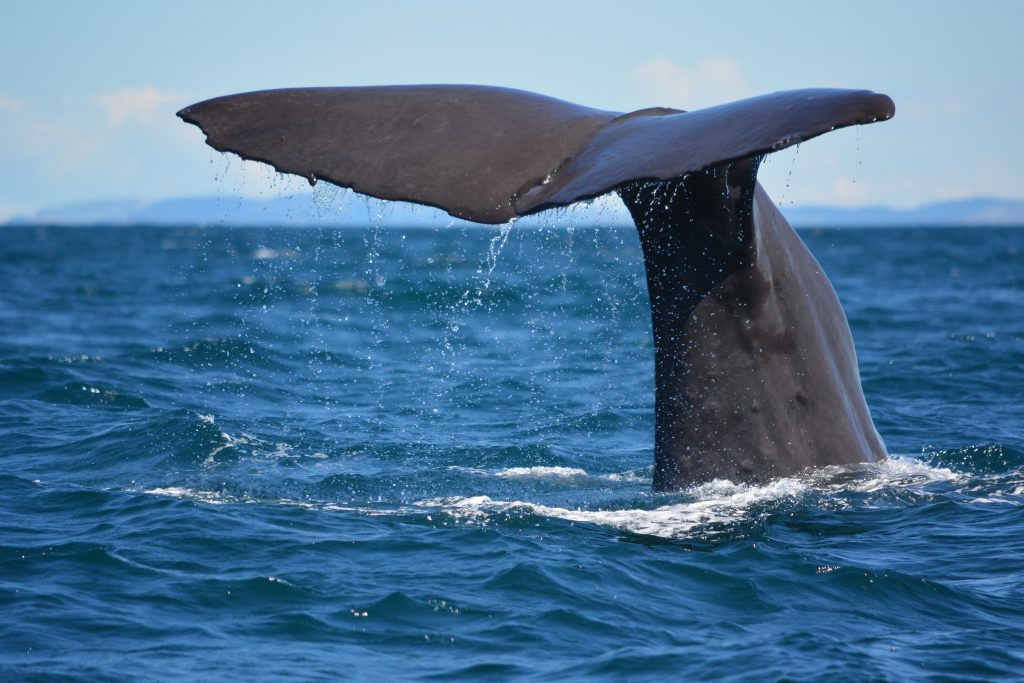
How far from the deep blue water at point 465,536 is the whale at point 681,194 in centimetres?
32

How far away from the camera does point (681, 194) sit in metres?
5.21

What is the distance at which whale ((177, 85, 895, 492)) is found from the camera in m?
4.29

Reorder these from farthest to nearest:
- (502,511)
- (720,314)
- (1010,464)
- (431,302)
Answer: (431,302) < (1010,464) < (502,511) < (720,314)

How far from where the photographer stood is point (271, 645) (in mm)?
5113

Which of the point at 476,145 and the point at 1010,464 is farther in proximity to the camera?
the point at 1010,464

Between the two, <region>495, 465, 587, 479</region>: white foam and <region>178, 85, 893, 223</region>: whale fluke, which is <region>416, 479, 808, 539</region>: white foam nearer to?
<region>495, 465, 587, 479</region>: white foam

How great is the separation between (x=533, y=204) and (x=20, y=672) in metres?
2.55

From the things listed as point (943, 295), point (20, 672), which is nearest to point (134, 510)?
point (20, 672)

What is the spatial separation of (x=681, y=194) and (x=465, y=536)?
7.71 feet

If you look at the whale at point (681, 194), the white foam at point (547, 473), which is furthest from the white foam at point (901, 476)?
the white foam at point (547, 473)

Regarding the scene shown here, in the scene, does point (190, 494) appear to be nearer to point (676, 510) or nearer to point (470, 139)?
point (676, 510)

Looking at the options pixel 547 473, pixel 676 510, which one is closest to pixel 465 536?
pixel 676 510

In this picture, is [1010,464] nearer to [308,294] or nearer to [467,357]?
[467,357]

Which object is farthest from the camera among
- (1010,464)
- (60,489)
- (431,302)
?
(431,302)
